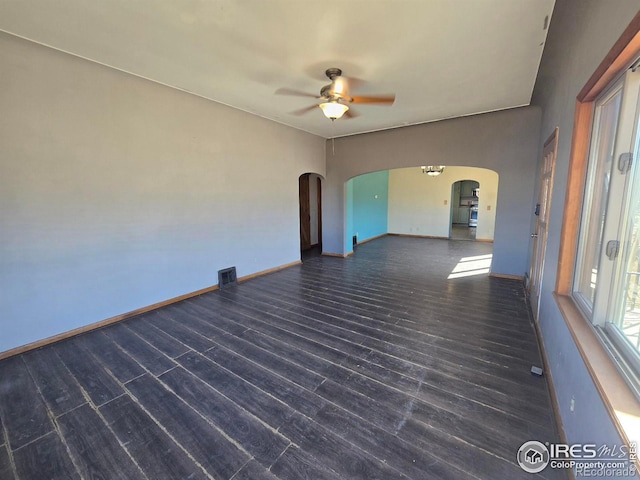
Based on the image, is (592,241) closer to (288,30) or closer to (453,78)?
(453,78)

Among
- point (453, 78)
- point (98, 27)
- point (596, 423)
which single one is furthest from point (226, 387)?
point (453, 78)

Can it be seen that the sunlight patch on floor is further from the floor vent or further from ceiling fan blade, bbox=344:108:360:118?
the floor vent

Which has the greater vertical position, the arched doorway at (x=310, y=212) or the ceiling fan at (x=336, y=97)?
the ceiling fan at (x=336, y=97)

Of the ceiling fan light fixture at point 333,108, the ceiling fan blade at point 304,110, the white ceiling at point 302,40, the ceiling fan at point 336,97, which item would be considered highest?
the ceiling fan blade at point 304,110

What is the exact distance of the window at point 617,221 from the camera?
1.26 m

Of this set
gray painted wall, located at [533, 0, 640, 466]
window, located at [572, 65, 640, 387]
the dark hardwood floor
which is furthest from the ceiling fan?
the dark hardwood floor

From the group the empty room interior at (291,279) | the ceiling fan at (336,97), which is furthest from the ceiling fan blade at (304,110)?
the ceiling fan at (336,97)

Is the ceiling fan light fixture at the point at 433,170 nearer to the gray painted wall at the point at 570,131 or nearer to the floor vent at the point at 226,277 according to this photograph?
the gray painted wall at the point at 570,131

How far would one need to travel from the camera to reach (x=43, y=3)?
2.06 m

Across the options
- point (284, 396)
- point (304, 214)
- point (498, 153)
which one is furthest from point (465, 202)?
point (284, 396)

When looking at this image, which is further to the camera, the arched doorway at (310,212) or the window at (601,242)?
the arched doorway at (310,212)

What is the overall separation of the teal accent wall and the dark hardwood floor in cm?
472

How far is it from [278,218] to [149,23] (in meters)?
3.57

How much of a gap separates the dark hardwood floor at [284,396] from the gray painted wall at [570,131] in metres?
0.33
